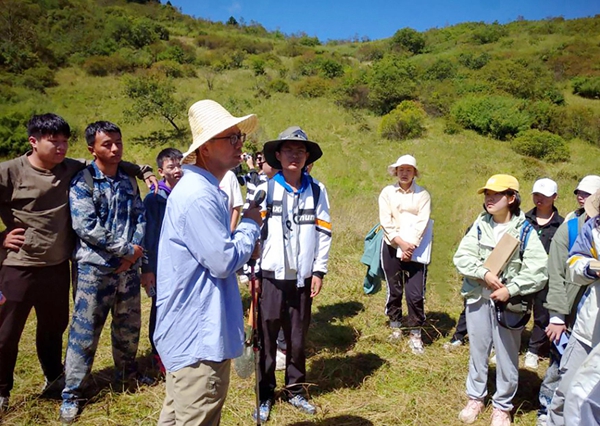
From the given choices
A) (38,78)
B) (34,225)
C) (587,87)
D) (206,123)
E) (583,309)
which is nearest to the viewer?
(206,123)

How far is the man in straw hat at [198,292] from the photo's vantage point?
5.78 feet

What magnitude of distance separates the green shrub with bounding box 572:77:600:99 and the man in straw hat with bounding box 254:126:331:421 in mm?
28167

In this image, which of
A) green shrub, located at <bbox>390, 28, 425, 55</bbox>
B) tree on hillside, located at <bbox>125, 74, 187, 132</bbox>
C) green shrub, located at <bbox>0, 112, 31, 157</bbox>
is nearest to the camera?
green shrub, located at <bbox>0, 112, 31, 157</bbox>

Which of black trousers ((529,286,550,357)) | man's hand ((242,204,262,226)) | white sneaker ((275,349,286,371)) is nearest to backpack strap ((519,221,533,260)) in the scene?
black trousers ((529,286,550,357))

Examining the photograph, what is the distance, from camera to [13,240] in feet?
8.57

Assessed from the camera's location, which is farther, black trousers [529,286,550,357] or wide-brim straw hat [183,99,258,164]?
black trousers [529,286,550,357]

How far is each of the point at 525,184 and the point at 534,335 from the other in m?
11.1

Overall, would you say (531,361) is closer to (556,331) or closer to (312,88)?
(556,331)

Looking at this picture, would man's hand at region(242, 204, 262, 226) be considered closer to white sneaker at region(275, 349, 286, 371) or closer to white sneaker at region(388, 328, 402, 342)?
white sneaker at region(275, 349, 286, 371)

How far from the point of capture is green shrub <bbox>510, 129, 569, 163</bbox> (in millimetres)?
16714

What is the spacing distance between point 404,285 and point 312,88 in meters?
23.5

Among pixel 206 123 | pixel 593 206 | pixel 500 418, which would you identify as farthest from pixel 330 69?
pixel 206 123

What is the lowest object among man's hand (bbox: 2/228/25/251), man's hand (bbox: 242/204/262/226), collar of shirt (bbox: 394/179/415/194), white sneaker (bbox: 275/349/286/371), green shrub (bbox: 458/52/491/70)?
white sneaker (bbox: 275/349/286/371)

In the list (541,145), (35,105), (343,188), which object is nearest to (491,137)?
(541,145)
